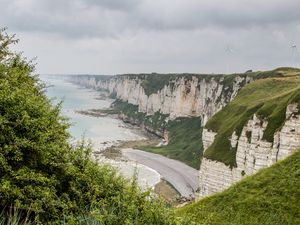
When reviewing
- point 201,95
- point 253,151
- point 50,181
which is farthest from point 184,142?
point 50,181

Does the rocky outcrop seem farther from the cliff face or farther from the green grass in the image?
the cliff face

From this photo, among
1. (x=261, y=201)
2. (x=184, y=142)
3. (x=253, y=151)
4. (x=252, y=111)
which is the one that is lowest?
(x=184, y=142)

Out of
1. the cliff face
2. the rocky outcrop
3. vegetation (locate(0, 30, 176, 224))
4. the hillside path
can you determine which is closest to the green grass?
the hillside path

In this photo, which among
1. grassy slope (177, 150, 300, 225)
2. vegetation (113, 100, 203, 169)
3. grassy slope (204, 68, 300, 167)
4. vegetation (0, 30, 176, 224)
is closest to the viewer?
vegetation (0, 30, 176, 224)

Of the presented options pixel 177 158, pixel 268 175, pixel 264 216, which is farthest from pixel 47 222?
pixel 177 158

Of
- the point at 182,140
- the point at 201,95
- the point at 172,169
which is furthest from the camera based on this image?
the point at 201,95

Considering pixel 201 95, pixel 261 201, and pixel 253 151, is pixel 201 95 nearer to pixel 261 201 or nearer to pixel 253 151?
pixel 253 151

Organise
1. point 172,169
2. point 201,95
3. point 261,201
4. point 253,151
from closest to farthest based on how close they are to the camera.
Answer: point 261,201 < point 253,151 < point 172,169 < point 201,95
